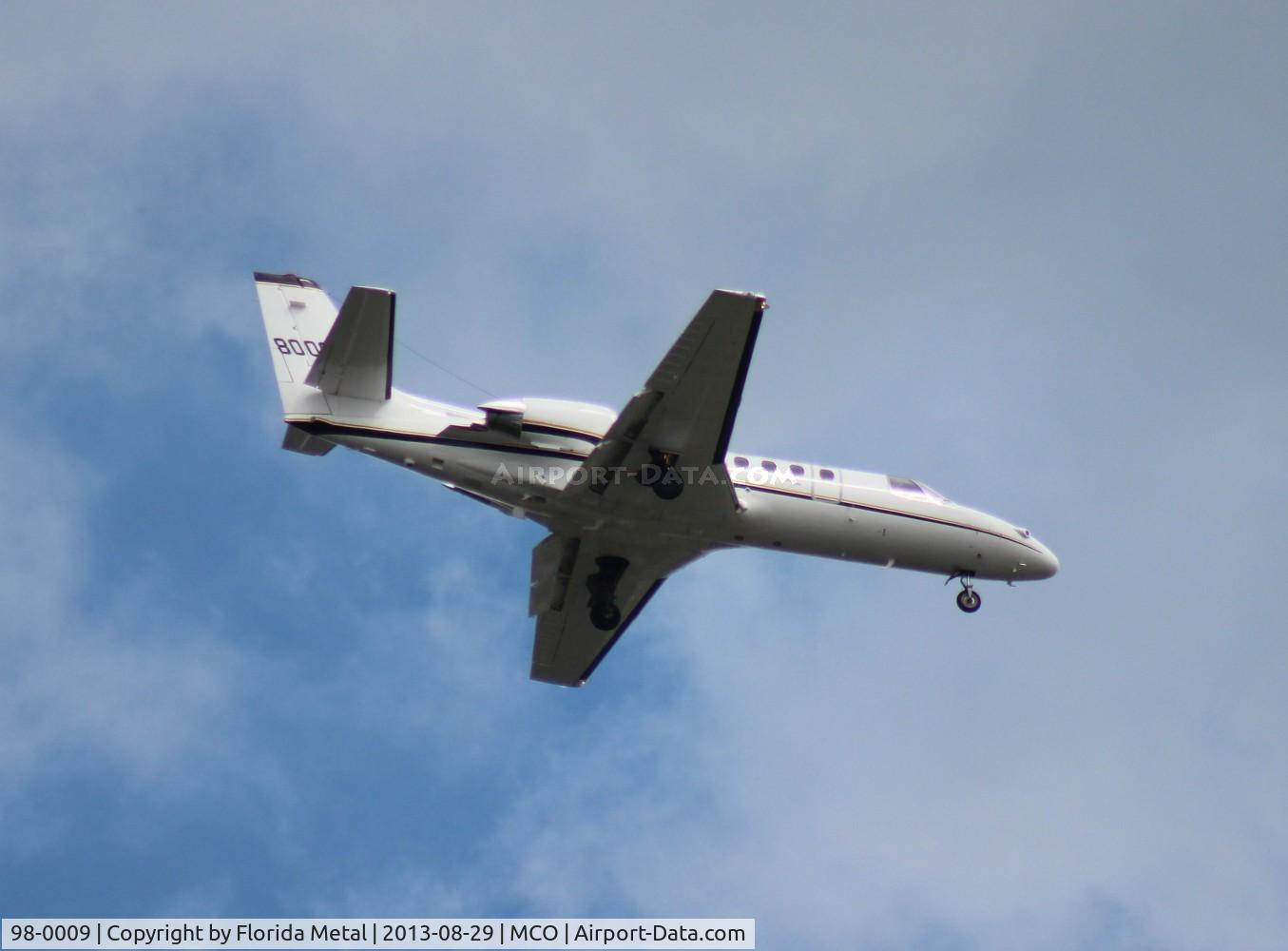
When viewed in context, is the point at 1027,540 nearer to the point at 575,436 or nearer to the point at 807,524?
the point at 807,524

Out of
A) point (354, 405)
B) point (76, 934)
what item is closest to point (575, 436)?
point (354, 405)

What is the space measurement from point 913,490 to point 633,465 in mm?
6446

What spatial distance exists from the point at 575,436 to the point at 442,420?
2.39 metres

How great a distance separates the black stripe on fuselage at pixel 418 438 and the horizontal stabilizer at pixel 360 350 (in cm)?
58

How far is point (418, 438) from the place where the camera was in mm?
25094

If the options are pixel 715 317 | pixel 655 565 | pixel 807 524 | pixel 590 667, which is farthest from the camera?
pixel 590 667

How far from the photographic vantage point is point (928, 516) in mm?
28078

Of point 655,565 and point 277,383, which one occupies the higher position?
point 277,383

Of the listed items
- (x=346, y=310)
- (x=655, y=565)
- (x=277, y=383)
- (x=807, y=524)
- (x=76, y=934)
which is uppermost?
(x=346, y=310)

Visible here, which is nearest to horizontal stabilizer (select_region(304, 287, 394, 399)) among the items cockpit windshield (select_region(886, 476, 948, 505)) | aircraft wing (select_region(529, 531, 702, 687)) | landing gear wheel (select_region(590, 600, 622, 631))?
aircraft wing (select_region(529, 531, 702, 687))

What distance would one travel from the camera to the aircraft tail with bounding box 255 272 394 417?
23.8 metres

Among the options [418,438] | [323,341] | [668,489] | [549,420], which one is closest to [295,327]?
[323,341]

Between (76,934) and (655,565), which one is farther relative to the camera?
(655,565)

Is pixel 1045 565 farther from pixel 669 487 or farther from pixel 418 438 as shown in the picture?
pixel 418 438
